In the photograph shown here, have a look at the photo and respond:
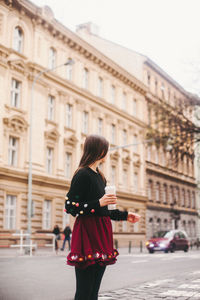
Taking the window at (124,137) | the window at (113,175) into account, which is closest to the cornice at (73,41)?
the window at (124,137)

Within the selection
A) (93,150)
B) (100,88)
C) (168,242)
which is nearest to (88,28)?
(100,88)

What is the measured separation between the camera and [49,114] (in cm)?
3058

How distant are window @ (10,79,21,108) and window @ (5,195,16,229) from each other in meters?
6.07

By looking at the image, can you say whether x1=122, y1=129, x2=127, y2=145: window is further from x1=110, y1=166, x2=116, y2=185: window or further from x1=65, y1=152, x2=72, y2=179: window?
x1=65, y1=152, x2=72, y2=179: window

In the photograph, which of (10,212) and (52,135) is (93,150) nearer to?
(10,212)

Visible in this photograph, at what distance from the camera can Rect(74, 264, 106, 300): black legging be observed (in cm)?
303

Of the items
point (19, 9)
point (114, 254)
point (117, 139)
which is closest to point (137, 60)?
point (117, 139)

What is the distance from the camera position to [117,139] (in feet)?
129

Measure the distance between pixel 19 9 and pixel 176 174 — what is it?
30.4 meters

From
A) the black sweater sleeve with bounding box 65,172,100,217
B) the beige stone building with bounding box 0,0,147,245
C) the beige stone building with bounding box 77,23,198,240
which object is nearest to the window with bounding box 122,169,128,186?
the beige stone building with bounding box 0,0,147,245

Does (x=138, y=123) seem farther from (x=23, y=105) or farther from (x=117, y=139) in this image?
(x=23, y=105)

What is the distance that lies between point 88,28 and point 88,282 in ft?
148

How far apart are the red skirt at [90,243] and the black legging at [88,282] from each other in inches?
2.0

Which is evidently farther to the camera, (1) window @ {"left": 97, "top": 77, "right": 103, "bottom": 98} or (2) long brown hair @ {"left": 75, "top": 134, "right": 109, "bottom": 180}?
(1) window @ {"left": 97, "top": 77, "right": 103, "bottom": 98}
